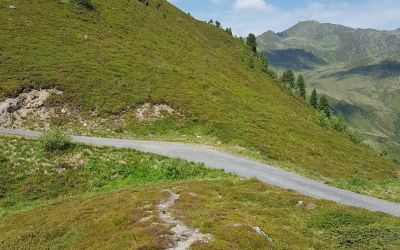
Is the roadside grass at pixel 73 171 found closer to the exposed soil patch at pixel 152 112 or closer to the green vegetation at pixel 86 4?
the exposed soil patch at pixel 152 112

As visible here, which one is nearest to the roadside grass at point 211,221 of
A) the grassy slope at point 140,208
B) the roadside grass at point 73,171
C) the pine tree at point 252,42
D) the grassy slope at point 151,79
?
the grassy slope at point 140,208

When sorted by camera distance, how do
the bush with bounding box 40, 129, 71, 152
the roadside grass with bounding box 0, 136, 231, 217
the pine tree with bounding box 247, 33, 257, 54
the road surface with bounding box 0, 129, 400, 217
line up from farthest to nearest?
the pine tree with bounding box 247, 33, 257, 54
the bush with bounding box 40, 129, 71, 152
the roadside grass with bounding box 0, 136, 231, 217
the road surface with bounding box 0, 129, 400, 217

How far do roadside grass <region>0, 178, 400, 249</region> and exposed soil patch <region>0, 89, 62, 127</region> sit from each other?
25754mm

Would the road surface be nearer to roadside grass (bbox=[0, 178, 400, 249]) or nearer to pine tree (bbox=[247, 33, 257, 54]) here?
roadside grass (bbox=[0, 178, 400, 249])

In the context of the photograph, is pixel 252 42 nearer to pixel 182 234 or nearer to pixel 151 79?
pixel 151 79

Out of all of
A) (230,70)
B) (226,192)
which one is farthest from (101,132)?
(230,70)

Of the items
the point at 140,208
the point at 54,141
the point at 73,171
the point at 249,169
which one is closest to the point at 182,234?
the point at 140,208

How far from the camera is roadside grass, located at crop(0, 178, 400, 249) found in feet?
71.5

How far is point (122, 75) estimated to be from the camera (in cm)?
7406

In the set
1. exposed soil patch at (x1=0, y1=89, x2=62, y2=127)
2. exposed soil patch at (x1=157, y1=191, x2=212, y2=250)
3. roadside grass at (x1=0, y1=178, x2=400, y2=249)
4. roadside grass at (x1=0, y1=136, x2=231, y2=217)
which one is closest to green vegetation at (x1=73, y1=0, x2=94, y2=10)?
exposed soil patch at (x1=0, y1=89, x2=62, y2=127)

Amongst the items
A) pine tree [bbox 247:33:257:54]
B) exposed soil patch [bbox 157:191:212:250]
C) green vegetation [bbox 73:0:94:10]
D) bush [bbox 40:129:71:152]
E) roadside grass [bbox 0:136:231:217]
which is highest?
pine tree [bbox 247:33:257:54]

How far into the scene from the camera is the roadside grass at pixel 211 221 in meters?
21.8

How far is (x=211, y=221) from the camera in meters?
23.1

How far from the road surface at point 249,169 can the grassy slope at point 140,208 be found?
2.85 meters
